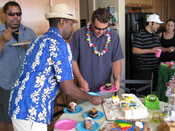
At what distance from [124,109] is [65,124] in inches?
17.1

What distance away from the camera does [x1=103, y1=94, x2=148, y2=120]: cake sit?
149 centimetres

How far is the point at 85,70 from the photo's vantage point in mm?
2176

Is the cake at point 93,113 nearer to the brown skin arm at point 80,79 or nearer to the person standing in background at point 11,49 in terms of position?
the brown skin arm at point 80,79

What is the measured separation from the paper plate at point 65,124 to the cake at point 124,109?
0.84 ft

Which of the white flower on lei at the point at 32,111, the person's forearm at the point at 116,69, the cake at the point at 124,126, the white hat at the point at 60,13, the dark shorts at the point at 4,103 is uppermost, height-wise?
the white hat at the point at 60,13

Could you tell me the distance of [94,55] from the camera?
2135 mm

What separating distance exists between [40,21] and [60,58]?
1724mm

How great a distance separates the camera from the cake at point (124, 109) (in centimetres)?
149

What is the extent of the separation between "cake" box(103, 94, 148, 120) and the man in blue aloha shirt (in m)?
0.40

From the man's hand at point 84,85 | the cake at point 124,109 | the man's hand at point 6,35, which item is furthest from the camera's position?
the man's hand at point 84,85

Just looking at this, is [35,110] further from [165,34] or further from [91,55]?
[165,34]

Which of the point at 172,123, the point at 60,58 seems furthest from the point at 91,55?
the point at 172,123

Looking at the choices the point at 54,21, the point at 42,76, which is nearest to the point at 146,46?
the point at 54,21

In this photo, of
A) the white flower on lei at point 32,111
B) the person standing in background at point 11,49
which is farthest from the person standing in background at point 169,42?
the white flower on lei at point 32,111
